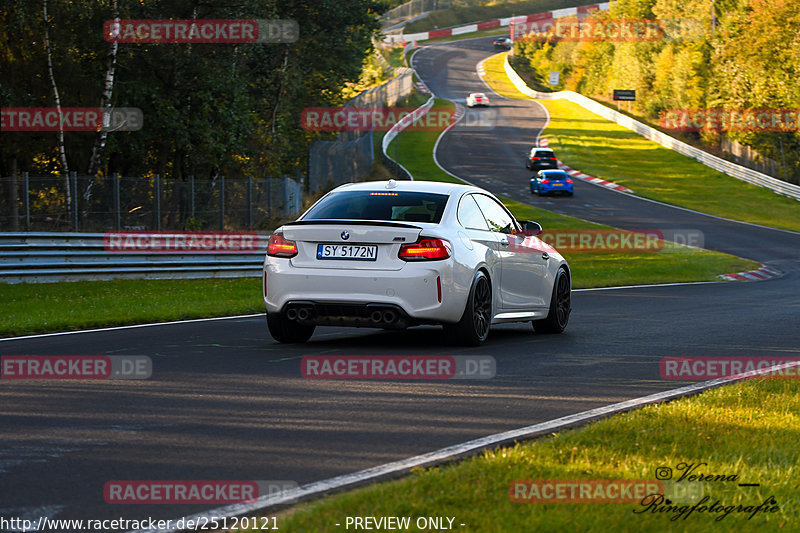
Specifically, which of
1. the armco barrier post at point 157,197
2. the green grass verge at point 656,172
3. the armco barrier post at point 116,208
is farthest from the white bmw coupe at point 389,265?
the green grass verge at point 656,172

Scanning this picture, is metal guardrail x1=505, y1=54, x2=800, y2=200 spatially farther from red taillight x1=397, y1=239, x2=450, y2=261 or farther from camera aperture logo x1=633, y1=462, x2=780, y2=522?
camera aperture logo x1=633, y1=462, x2=780, y2=522

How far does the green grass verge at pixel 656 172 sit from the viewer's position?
54.2 meters

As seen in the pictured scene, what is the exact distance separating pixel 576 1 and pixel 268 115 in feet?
385

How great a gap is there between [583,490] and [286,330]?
628 centimetres

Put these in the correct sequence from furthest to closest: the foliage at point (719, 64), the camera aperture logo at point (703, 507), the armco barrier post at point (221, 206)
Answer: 1. the foliage at point (719, 64)
2. the armco barrier post at point (221, 206)
3. the camera aperture logo at point (703, 507)

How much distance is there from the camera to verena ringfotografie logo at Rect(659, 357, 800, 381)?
944 cm

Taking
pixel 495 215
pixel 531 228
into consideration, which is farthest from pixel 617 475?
pixel 531 228

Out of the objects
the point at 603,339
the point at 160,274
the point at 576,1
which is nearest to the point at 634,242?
the point at 160,274

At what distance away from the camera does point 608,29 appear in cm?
10619

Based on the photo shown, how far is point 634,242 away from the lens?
1528 inches

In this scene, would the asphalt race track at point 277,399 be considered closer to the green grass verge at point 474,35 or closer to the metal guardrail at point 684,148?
the metal guardrail at point 684,148

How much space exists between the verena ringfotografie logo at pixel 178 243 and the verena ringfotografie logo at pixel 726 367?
15168mm

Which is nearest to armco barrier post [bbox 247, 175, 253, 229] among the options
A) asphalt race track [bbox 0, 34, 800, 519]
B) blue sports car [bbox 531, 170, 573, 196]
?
asphalt race track [bbox 0, 34, 800, 519]

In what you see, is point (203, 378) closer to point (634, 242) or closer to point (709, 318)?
point (709, 318)
